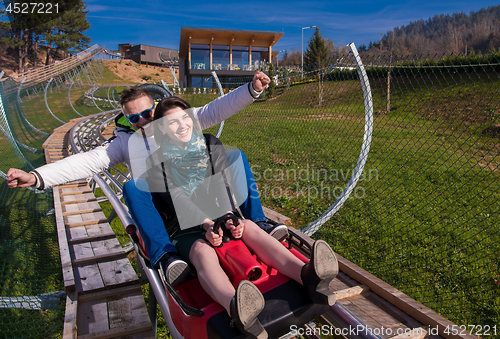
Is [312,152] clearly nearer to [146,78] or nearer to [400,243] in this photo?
[400,243]

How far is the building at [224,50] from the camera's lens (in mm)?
32031

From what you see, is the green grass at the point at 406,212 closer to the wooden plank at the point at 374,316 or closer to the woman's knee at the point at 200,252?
the wooden plank at the point at 374,316

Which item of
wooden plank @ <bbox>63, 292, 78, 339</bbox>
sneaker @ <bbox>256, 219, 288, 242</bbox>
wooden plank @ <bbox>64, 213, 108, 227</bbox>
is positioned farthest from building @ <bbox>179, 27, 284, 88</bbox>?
sneaker @ <bbox>256, 219, 288, 242</bbox>

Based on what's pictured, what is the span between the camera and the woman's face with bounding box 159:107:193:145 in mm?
2174

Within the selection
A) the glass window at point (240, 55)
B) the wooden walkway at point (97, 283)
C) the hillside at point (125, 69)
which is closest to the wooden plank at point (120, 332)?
the wooden walkway at point (97, 283)

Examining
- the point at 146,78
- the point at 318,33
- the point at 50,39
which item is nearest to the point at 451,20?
the point at 318,33

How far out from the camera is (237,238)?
1894 millimetres

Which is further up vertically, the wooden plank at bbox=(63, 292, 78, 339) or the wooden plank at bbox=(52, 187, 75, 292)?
the wooden plank at bbox=(52, 187, 75, 292)

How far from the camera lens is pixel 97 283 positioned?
2699 mm

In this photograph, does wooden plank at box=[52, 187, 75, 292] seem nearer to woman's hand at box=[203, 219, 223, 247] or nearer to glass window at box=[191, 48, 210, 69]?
woman's hand at box=[203, 219, 223, 247]

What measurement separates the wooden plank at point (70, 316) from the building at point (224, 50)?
3095 cm

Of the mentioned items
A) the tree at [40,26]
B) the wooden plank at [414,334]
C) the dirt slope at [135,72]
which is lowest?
the wooden plank at [414,334]

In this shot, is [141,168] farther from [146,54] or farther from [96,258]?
[146,54]

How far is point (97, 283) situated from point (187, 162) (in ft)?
4.93
